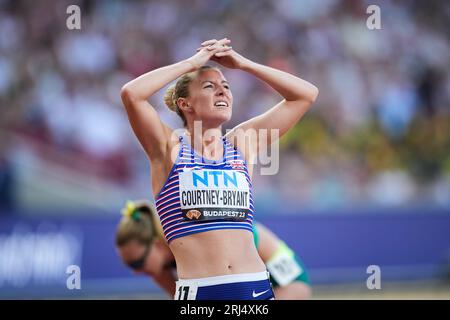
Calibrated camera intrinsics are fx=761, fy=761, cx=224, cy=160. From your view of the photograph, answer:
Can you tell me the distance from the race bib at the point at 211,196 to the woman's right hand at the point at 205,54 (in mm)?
603

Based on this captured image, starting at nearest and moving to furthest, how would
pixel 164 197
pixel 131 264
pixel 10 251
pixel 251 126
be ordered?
pixel 164 197
pixel 251 126
pixel 131 264
pixel 10 251

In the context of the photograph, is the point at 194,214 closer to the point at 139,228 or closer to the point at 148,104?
the point at 148,104

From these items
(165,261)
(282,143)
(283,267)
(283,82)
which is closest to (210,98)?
(283,82)

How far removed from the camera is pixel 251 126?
4.62 meters

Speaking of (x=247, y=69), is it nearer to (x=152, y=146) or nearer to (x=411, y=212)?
(x=152, y=146)

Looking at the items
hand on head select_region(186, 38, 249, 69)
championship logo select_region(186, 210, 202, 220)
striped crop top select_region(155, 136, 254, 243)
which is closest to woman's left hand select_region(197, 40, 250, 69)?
hand on head select_region(186, 38, 249, 69)

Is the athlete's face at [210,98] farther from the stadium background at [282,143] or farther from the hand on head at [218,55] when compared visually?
the stadium background at [282,143]

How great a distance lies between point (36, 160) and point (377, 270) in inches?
185

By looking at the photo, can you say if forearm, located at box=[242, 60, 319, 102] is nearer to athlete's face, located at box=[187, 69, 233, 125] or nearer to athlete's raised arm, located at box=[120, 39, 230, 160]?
athlete's face, located at box=[187, 69, 233, 125]

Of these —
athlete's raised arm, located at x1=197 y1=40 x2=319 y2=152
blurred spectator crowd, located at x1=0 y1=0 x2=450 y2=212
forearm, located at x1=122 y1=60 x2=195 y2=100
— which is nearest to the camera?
forearm, located at x1=122 y1=60 x2=195 y2=100

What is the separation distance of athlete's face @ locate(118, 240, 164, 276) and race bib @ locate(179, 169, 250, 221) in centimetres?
149

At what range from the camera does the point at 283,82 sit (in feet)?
15.0

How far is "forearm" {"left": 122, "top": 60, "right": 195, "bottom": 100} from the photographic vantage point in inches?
164

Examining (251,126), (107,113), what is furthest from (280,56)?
(251,126)
